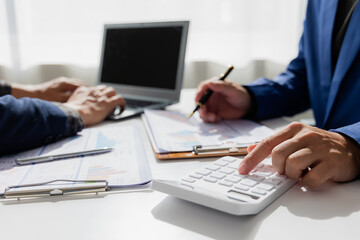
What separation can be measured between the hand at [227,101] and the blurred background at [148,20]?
948mm

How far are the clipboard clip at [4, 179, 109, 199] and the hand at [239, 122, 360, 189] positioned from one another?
20cm

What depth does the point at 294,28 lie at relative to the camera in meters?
1.90

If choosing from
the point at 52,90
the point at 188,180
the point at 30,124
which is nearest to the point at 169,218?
the point at 188,180

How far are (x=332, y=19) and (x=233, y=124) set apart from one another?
Answer: 1.19ft

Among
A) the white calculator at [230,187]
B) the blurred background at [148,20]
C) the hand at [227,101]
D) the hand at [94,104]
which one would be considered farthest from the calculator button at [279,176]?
the blurred background at [148,20]

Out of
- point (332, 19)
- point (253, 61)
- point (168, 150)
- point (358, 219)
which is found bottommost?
point (253, 61)

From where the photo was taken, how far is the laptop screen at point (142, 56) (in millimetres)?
1046

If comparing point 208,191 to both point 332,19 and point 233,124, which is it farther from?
point 332,19

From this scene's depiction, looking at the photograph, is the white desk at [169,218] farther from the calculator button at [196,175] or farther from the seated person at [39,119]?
the seated person at [39,119]

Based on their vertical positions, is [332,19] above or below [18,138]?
above

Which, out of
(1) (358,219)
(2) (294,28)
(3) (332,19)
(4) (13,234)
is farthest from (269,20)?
(4) (13,234)

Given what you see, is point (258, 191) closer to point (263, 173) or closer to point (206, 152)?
point (263, 173)

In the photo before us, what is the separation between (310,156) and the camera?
1.46ft

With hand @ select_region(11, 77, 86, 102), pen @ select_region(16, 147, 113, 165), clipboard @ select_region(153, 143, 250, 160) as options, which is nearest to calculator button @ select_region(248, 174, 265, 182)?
clipboard @ select_region(153, 143, 250, 160)
